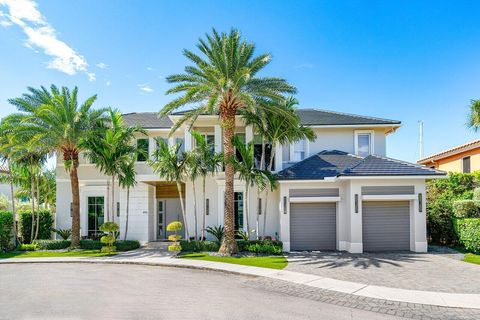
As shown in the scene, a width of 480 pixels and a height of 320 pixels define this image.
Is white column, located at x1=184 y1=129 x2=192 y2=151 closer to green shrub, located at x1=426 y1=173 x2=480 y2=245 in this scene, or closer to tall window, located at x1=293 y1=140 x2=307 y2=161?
tall window, located at x1=293 y1=140 x2=307 y2=161

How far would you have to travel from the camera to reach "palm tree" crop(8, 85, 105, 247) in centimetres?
1792

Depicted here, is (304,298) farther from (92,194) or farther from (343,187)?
(92,194)

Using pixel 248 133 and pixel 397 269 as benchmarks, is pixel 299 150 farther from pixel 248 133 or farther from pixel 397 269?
pixel 397 269

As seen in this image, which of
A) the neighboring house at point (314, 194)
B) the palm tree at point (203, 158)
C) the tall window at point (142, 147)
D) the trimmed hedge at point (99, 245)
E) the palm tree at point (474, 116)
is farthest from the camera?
the tall window at point (142, 147)

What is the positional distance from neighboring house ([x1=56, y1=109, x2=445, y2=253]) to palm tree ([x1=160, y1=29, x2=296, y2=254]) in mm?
2767

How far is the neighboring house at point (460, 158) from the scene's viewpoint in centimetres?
2431

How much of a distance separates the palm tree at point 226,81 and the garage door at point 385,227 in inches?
274

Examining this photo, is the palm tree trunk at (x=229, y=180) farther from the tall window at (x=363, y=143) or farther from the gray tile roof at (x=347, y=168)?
the tall window at (x=363, y=143)

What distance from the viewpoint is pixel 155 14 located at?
1490 centimetres

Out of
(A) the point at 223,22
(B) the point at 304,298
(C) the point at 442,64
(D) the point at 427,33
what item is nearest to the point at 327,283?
(B) the point at 304,298

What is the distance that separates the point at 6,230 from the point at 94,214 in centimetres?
473

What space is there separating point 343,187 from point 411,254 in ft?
14.5

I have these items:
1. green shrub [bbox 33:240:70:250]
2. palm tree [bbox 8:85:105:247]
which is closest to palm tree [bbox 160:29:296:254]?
palm tree [bbox 8:85:105:247]

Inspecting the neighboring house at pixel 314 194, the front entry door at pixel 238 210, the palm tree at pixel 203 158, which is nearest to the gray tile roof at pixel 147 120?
the neighboring house at pixel 314 194
